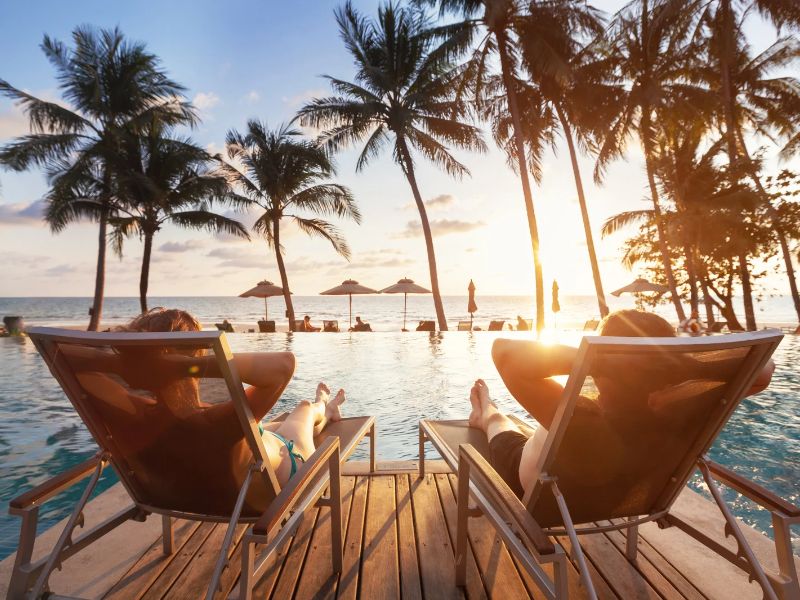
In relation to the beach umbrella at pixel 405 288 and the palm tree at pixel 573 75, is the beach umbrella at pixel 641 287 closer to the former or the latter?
the palm tree at pixel 573 75

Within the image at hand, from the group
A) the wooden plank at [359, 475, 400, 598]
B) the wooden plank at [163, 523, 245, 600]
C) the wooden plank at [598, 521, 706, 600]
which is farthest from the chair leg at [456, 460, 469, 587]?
the wooden plank at [163, 523, 245, 600]

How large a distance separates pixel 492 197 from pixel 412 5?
24.1 ft

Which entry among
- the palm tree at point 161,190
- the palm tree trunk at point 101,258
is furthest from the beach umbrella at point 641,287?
the palm tree trunk at point 101,258

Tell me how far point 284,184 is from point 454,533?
18.0 m

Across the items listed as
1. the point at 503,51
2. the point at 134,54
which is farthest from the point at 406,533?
the point at 134,54

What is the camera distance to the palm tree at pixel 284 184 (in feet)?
59.6

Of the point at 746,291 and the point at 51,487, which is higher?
the point at 746,291

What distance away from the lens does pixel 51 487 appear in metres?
1.37

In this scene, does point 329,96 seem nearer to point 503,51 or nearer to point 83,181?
point 503,51

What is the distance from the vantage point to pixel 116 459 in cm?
153

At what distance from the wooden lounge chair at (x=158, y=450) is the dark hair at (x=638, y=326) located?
1176mm

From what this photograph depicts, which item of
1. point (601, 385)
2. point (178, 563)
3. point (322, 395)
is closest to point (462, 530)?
point (601, 385)

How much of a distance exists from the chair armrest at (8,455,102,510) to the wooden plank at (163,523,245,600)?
62 cm

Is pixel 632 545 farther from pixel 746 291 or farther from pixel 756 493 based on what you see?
pixel 746 291
